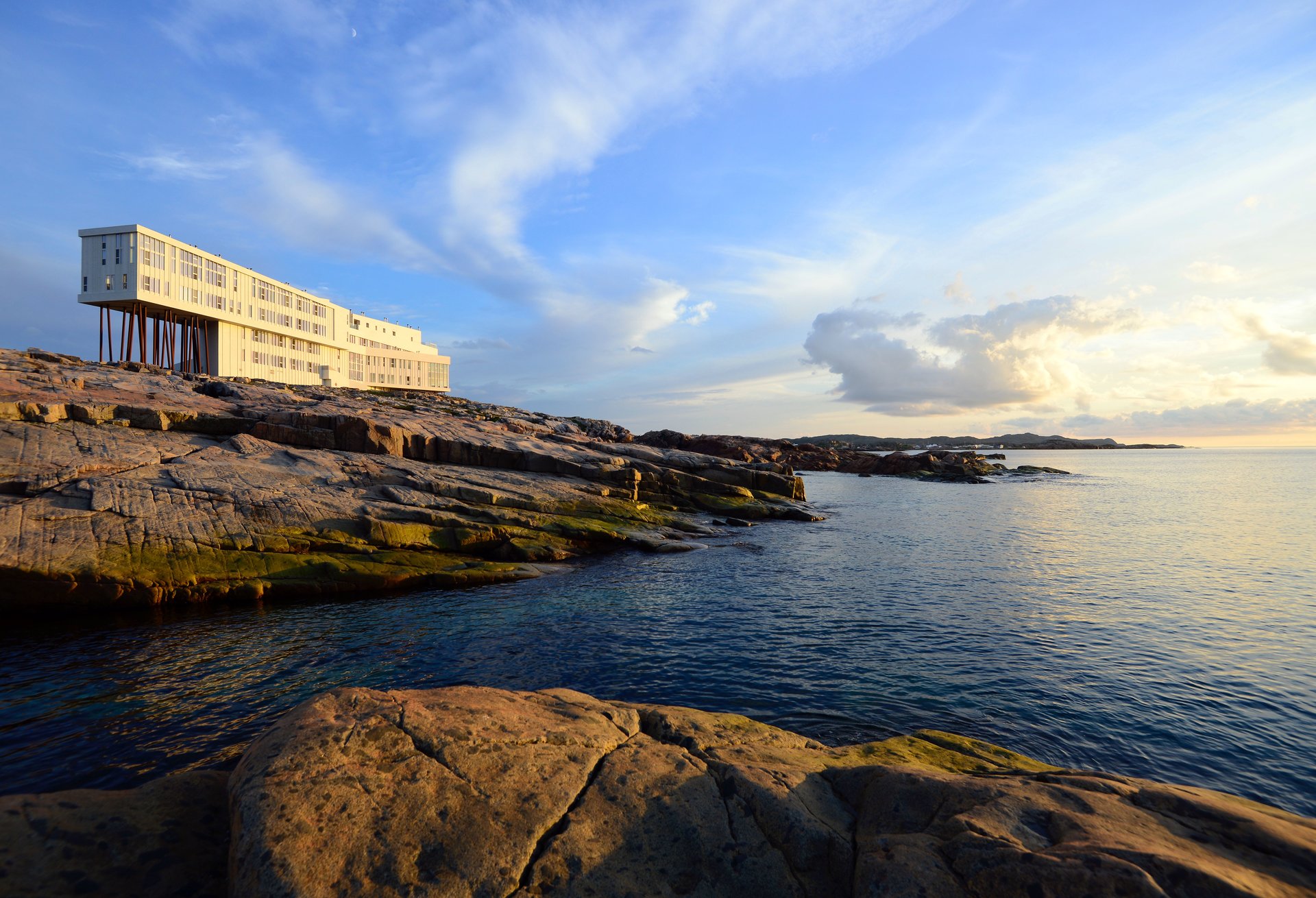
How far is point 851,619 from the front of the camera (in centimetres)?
2233

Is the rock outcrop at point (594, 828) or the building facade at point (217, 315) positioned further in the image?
the building facade at point (217, 315)

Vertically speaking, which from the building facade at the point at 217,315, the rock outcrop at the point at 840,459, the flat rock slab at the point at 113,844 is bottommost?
the flat rock slab at the point at 113,844

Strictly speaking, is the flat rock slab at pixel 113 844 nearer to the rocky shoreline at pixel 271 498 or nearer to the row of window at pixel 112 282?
the rocky shoreline at pixel 271 498

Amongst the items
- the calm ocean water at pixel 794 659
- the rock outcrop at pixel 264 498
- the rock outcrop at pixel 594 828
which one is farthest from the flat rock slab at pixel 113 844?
the rock outcrop at pixel 264 498

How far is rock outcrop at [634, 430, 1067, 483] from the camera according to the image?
8944 cm

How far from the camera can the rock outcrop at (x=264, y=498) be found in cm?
2131

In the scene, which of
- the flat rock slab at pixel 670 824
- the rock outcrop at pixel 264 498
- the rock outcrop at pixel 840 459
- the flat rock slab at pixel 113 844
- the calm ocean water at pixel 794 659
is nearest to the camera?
the flat rock slab at pixel 670 824

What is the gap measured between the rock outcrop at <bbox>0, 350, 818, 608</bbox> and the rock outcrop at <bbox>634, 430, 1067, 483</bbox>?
41591mm

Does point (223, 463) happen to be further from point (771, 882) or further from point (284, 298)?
point (284, 298)

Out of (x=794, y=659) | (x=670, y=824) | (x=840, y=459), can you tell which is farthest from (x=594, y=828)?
(x=840, y=459)

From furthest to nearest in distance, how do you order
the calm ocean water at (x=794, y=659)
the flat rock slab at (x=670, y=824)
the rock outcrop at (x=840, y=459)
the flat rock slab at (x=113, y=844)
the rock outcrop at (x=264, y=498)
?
the rock outcrop at (x=840, y=459) < the rock outcrop at (x=264, y=498) < the calm ocean water at (x=794, y=659) < the flat rock slab at (x=113, y=844) < the flat rock slab at (x=670, y=824)

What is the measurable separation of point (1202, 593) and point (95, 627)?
44.3 m

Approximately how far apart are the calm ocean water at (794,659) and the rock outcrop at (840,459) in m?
51.7

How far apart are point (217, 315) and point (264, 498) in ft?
229
